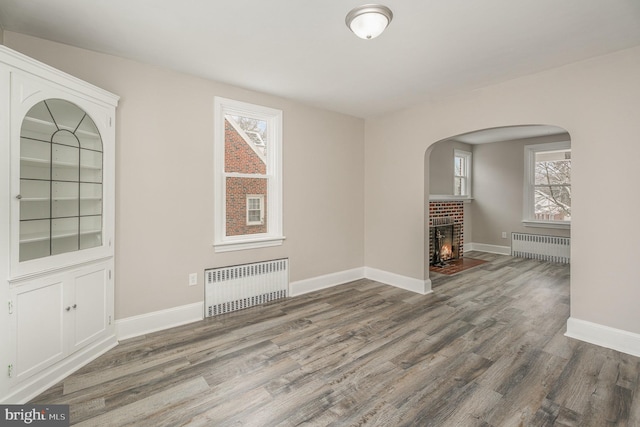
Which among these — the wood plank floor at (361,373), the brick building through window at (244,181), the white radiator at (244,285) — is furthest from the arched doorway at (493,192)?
the brick building through window at (244,181)

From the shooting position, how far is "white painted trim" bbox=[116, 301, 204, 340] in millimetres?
2791

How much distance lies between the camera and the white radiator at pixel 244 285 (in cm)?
334

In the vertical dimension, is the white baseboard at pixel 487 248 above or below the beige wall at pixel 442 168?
below

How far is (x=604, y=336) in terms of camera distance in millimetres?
2670

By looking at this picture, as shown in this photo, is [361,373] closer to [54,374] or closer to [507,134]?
[54,374]

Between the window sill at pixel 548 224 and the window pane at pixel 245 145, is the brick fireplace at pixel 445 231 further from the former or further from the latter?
the window pane at pixel 245 145

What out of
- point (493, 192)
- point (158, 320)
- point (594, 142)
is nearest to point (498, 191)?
point (493, 192)

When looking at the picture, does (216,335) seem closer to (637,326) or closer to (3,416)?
(3,416)

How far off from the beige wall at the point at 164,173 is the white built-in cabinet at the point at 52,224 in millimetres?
194

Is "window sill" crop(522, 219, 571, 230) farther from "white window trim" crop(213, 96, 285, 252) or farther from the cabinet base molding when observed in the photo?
the cabinet base molding

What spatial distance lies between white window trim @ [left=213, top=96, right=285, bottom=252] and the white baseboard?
5.52 meters

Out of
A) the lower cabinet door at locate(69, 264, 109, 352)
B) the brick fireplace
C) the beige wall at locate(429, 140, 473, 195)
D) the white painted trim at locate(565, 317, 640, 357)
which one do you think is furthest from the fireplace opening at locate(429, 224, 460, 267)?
the lower cabinet door at locate(69, 264, 109, 352)

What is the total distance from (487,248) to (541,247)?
1117mm

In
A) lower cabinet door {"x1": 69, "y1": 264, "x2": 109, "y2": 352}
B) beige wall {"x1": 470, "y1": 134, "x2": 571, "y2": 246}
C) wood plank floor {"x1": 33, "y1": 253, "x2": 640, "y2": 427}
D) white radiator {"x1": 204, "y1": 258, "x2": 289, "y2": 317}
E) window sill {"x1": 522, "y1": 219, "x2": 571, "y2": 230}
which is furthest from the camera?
beige wall {"x1": 470, "y1": 134, "x2": 571, "y2": 246}
